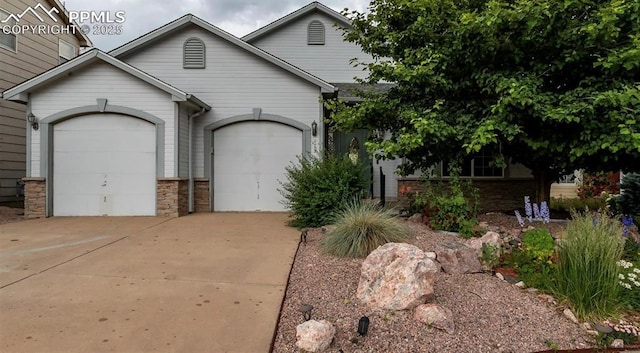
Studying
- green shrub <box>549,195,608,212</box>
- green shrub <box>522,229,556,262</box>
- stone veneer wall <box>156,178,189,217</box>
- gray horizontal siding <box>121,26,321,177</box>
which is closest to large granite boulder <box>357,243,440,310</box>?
green shrub <box>522,229,556,262</box>

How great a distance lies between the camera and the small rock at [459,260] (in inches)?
172

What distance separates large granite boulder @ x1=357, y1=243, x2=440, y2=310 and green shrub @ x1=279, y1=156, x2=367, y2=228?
3589 mm

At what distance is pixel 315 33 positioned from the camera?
13.2 m

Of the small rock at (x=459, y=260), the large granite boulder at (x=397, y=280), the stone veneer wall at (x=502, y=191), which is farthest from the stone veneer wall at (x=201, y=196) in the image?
the large granite boulder at (x=397, y=280)

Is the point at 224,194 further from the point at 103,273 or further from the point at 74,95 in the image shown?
the point at 103,273

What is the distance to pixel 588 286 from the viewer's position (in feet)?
11.1

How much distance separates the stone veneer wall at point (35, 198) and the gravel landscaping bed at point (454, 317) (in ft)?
25.7

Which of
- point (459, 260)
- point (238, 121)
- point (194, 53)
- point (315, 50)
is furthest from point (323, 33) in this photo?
point (459, 260)

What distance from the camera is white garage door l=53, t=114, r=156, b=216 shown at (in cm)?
907

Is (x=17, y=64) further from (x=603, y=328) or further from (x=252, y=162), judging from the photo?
(x=603, y=328)

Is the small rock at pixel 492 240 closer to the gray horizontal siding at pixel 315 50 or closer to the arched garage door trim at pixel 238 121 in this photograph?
the arched garage door trim at pixel 238 121

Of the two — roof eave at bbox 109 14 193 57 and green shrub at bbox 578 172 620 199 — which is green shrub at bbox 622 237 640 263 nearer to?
green shrub at bbox 578 172 620 199

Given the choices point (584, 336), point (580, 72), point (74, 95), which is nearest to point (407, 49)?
point (580, 72)

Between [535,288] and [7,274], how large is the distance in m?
5.99
